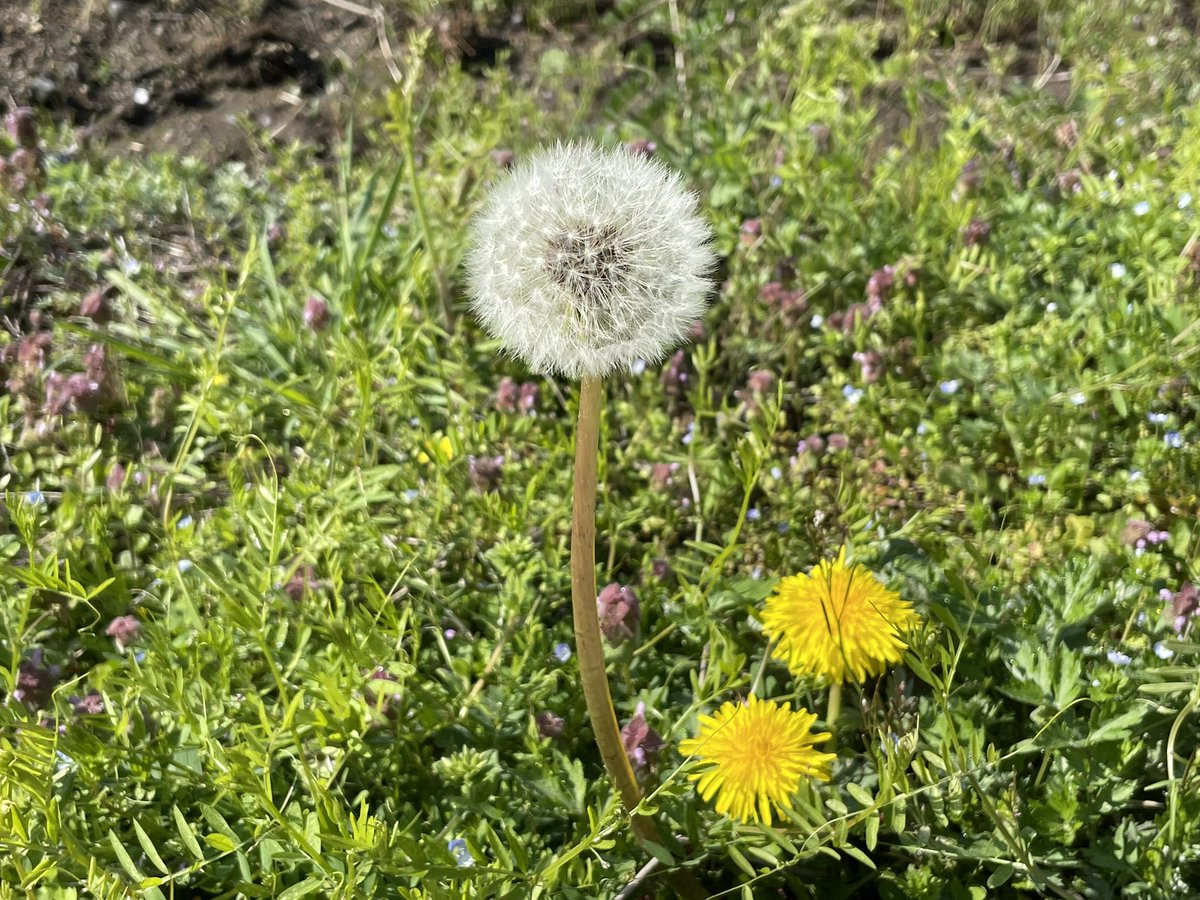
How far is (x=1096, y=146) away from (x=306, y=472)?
2601 millimetres

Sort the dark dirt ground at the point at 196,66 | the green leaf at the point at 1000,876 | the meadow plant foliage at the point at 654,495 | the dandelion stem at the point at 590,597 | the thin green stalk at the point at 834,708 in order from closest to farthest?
the dandelion stem at the point at 590,597
the green leaf at the point at 1000,876
the meadow plant foliage at the point at 654,495
the thin green stalk at the point at 834,708
the dark dirt ground at the point at 196,66

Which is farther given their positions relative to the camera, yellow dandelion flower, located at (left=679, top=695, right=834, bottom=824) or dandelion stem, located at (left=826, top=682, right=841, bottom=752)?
dandelion stem, located at (left=826, top=682, right=841, bottom=752)

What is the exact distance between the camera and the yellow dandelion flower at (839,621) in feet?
5.39

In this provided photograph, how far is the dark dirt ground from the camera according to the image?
12.6ft

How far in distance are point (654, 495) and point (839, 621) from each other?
2.98 ft

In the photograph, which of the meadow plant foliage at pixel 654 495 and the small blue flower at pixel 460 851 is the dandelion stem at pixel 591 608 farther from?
the small blue flower at pixel 460 851

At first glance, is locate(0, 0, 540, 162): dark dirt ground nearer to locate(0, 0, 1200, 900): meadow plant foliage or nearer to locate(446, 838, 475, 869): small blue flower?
locate(0, 0, 1200, 900): meadow plant foliage

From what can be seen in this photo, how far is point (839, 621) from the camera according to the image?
5.20ft

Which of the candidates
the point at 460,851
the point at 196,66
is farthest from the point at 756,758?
the point at 196,66

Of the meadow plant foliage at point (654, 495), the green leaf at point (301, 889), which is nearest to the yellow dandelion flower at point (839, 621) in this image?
the meadow plant foliage at point (654, 495)

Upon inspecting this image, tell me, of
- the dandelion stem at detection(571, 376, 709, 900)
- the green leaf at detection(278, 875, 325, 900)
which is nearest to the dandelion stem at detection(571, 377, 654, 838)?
the dandelion stem at detection(571, 376, 709, 900)

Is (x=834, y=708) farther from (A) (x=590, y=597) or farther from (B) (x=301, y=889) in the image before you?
(B) (x=301, y=889)

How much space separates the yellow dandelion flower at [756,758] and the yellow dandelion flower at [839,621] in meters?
0.13

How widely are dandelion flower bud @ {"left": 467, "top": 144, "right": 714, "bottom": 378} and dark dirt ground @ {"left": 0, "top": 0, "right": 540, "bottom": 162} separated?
2550mm
